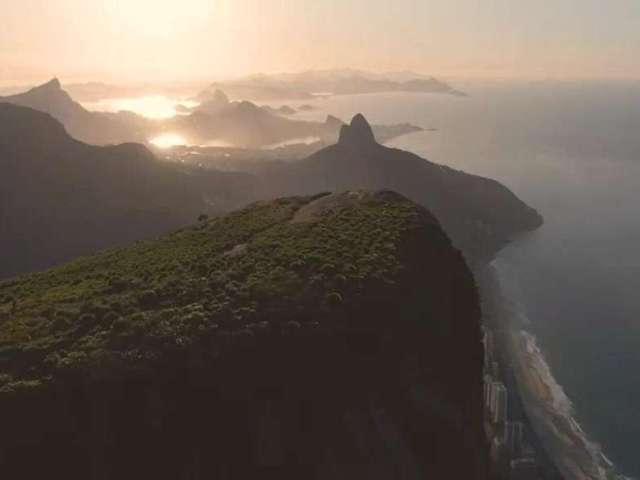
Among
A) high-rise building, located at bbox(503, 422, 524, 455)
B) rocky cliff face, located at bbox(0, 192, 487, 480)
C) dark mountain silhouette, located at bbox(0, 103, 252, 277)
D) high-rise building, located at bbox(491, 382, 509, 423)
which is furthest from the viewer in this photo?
dark mountain silhouette, located at bbox(0, 103, 252, 277)

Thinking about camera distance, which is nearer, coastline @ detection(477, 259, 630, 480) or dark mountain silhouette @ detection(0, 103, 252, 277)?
coastline @ detection(477, 259, 630, 480)

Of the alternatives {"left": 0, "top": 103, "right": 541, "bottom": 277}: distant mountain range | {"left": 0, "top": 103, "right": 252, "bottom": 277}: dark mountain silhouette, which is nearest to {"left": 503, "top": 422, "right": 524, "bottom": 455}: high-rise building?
{"left": 0, "top": 103, "right": 541, "bottom": 277}: distant mountain range

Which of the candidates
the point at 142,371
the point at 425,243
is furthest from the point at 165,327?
the point at 425,243

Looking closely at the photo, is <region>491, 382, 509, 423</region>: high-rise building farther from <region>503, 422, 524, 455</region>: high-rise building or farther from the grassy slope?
the grassy slope

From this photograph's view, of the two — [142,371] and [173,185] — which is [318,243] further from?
[173,185]

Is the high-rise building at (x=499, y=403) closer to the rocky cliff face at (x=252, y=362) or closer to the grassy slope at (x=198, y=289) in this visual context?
the rocky cliff face at (x=252, y=362)

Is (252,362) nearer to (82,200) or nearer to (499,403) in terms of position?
(499,403)
